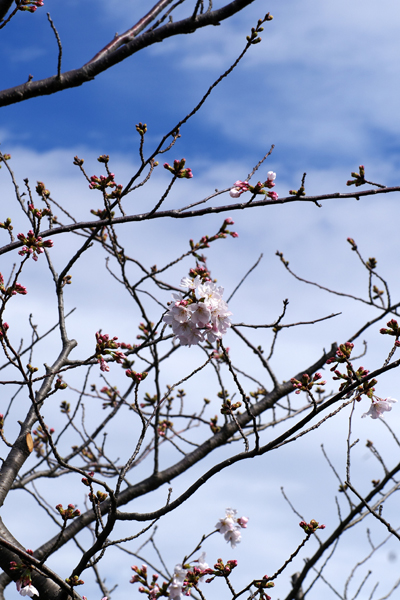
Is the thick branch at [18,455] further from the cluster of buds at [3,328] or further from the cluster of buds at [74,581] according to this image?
the cluster of buds at [74,581]

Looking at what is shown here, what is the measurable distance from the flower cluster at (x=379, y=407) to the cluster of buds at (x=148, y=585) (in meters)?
1.71

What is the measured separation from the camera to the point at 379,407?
92.7 inches

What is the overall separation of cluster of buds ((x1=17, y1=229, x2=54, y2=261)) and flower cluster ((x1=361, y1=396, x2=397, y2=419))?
5.84ft

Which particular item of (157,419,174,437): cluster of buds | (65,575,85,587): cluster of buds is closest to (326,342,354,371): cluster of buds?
(65,575,85,587): cluster of buds

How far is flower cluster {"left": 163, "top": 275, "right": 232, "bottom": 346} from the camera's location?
219 centimetres

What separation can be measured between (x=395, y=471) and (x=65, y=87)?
3.36 meters

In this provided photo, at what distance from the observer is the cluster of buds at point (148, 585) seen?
3.12m

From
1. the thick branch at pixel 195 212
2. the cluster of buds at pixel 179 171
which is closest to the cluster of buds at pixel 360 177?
the thick branch at pixel 195 212

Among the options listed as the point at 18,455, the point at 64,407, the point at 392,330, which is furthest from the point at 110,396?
the point at 392,330

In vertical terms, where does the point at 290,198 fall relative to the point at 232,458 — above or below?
above

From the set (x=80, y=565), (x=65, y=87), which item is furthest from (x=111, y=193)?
(x=80, y=565)

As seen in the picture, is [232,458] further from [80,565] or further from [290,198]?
[290,198]

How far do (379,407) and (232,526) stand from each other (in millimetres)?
2054

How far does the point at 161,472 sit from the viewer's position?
4.21m
